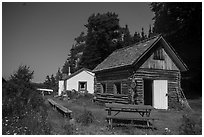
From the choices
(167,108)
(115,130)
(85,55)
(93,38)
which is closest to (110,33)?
(93,38)

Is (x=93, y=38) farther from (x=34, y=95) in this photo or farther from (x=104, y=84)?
(x=34, y=95)

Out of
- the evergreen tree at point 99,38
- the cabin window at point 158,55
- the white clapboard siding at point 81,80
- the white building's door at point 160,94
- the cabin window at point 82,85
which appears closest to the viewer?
the white building's door at point 160,94

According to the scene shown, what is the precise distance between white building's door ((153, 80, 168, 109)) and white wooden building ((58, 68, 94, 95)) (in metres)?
14.5

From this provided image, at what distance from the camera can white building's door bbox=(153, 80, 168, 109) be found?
15596 millimetres

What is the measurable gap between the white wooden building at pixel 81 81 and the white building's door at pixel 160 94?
47.7ft

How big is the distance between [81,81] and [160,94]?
15.5 m

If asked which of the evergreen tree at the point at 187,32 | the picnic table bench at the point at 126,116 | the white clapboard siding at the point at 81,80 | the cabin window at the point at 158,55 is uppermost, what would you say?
the evergreen tree at the point at 187,32

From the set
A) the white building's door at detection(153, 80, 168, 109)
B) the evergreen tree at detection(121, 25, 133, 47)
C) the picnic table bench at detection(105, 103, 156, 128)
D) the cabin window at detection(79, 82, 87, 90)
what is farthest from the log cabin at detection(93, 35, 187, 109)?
the evergreen tree at detection(121, 25, 133, 47)

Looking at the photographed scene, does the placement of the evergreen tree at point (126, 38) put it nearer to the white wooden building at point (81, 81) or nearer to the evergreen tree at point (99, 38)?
the evergreen tree at point (99, 38)

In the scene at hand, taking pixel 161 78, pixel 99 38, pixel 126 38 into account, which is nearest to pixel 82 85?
pixel 99 38

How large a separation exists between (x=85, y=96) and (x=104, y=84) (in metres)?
5.80

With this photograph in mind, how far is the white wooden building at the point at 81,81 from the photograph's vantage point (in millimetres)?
28938

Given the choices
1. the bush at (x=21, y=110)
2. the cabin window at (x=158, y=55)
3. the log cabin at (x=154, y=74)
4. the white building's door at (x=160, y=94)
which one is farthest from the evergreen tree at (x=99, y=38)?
the bush at (x=21, y=110)

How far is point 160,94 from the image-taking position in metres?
15.8
